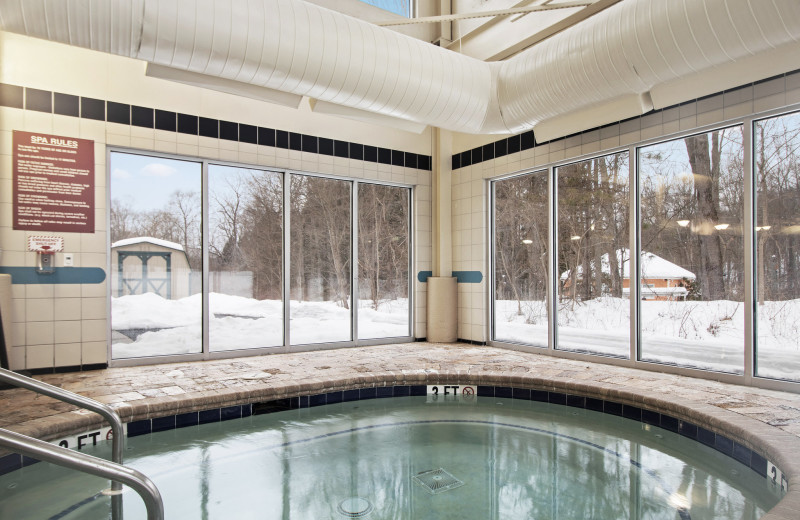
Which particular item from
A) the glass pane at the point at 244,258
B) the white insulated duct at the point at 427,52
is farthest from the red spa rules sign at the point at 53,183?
the white insulated duct at the point at 427,52

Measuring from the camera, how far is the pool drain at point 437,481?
2.29m

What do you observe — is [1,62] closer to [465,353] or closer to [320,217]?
[320,217]

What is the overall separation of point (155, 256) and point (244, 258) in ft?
2.74

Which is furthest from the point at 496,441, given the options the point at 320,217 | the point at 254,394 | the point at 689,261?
the point at 320,217

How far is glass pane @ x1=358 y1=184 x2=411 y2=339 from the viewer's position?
562 cm

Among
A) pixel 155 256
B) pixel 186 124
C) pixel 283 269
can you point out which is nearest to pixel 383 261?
pixel 283 269

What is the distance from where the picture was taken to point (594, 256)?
15.2 feet

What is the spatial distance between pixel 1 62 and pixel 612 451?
5.36 m

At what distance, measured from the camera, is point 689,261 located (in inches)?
155

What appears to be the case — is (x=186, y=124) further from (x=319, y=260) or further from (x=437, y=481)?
(x=437, y=481)

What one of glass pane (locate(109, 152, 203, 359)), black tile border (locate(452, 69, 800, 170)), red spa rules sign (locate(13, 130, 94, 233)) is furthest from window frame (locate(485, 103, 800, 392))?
red spa rules sign (locate(13, 130, 94, 233))

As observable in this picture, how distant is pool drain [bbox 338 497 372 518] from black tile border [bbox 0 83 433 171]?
3.78 meters

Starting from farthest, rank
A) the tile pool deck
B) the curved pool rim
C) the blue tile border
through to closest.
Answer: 1. the tile pool deck
2. the blue tile border
3. the curved pool rim

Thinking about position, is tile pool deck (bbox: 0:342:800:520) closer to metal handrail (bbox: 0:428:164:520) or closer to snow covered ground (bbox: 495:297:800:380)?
snow covered ground (bbox: 495:297:800:380)
